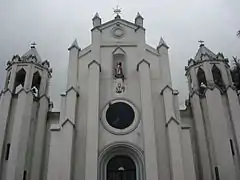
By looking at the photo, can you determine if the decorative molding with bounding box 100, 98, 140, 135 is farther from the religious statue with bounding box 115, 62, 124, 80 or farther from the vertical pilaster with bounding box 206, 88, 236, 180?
the vertical pilaster with bounding box 206, 88, 236, 180

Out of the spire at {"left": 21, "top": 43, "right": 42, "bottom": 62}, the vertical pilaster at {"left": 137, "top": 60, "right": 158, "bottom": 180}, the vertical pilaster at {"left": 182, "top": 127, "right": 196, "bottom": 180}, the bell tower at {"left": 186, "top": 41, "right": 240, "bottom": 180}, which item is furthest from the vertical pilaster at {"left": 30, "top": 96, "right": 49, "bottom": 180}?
the bell tower at {"left": 186, "top": 41, "right": 240, "bottom": 180}

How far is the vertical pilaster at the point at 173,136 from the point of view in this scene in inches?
591

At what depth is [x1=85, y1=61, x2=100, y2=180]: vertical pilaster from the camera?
15.0 m

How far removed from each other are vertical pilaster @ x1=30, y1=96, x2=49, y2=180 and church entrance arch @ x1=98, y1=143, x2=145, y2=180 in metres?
4.26

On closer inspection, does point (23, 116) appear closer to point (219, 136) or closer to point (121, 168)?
point (121, 168)

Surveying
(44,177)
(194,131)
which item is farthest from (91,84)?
(194,131)

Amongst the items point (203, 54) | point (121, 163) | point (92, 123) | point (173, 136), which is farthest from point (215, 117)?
point (92, 123)

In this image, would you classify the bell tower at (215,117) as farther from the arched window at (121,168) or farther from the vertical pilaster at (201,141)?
the arched window at (121,168)

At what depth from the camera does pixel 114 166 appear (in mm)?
16562

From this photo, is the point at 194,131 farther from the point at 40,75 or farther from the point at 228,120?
the point at 40,75

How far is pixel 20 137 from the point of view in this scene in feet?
57.9

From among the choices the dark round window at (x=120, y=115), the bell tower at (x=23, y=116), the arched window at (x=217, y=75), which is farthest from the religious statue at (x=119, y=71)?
the arched window at (x=217, y=75)

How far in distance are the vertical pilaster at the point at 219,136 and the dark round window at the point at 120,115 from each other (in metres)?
5.21

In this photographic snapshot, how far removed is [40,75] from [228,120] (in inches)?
513
